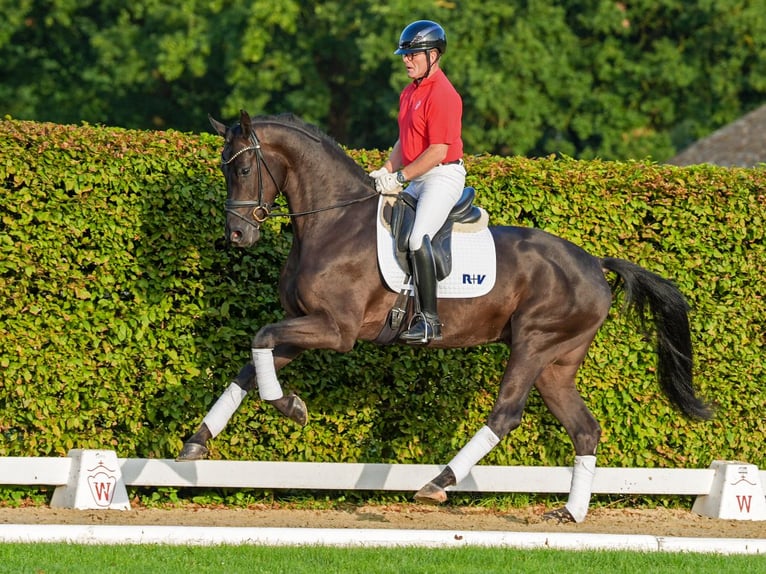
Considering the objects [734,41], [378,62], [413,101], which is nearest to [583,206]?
[413,101]

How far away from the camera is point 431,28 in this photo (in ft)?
25.7

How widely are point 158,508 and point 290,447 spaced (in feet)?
3.74

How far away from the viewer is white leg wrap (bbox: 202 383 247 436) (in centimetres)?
758

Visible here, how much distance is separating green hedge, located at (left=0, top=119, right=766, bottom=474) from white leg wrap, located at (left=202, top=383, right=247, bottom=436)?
4.31 feet

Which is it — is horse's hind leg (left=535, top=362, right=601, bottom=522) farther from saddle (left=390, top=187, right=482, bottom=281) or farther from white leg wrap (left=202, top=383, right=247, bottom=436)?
white leg wrap (left=202, top=383, right=247, bottom=436)

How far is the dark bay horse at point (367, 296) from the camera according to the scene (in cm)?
753

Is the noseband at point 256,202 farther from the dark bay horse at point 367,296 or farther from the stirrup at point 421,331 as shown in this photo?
the stirrup at point 421,331

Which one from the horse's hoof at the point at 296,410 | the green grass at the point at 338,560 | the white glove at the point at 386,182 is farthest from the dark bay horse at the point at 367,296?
the green grass at the point at 338,560

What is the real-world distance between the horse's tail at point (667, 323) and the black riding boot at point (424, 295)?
155cm

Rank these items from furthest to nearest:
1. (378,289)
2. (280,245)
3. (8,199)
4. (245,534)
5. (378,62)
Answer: (378,62)
(280,245)
(8,199)
(378,289)
(245,534)

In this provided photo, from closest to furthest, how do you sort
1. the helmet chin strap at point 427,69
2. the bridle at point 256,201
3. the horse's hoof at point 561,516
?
the bridle at point 256,201, the helmet chin strap at point 427,69, the horse's hoof at point 561,516

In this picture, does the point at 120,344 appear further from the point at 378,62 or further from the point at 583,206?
the point at 378,62

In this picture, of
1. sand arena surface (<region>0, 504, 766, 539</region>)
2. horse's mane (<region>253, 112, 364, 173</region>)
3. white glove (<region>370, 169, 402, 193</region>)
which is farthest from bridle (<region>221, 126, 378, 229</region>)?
sand arena surface (<region>0, 504, 766, 539</region>)

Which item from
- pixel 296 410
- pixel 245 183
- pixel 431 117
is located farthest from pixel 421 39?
pixel 296 410
